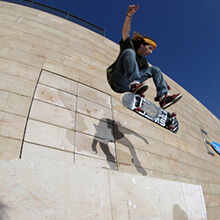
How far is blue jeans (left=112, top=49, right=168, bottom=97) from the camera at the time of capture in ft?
9.84

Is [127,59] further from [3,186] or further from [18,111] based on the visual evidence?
[3,186]

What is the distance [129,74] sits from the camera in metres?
3.02

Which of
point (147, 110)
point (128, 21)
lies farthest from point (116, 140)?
point (128, 21)

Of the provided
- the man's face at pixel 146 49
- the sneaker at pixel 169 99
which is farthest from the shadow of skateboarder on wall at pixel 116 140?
the man's face at pixel 146 49

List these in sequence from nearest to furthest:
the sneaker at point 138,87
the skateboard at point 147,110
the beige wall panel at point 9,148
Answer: the beige wall panel at point 9,148, the sneaker at point 138,87, the skateboard at point 147,110

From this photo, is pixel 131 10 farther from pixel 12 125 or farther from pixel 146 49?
pixel 12 125

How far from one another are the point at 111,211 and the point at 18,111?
2.34m

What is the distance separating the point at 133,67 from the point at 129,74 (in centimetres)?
13

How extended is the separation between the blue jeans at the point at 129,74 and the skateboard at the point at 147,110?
0.97ft

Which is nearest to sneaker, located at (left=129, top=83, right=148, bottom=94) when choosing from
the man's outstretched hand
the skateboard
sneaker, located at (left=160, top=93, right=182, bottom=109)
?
the skateboard

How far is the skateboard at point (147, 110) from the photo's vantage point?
3.34 metres

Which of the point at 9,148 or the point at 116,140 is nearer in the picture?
the point at 9,148

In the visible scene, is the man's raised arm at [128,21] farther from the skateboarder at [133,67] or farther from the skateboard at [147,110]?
the skateboard at [147,110]

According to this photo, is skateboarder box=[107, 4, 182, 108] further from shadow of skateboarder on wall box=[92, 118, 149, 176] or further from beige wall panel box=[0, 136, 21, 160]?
beige wall panel box=[0, 136, 21, 160]
